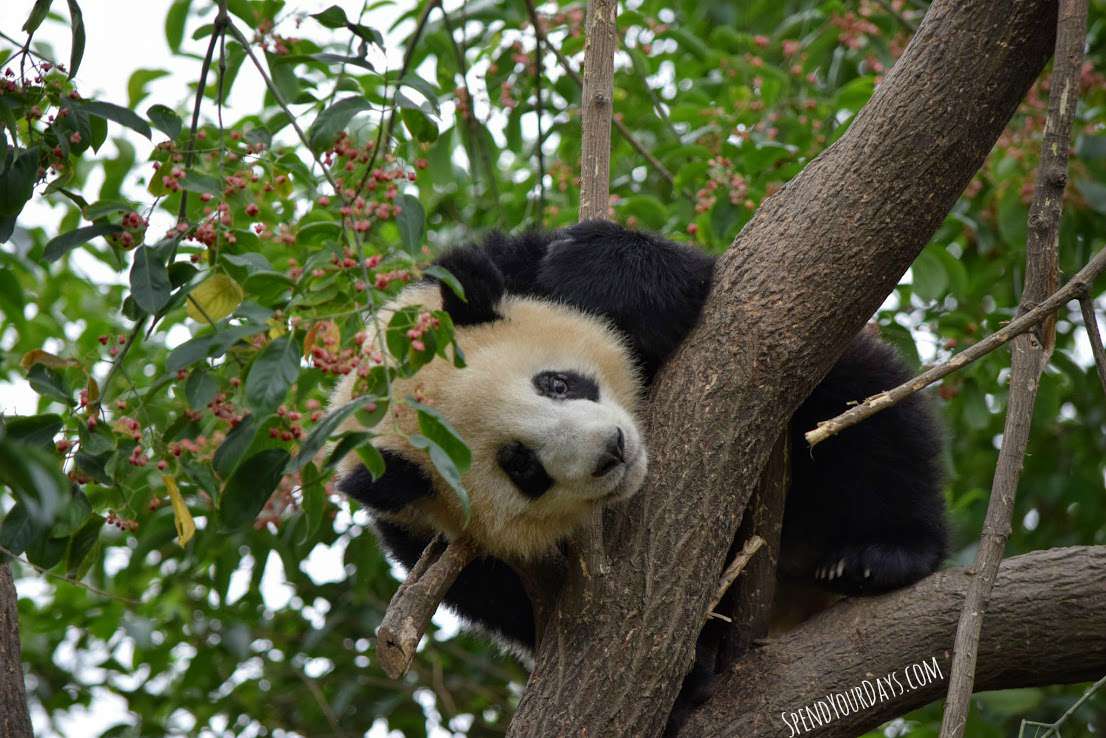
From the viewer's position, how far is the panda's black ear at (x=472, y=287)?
3.33 m

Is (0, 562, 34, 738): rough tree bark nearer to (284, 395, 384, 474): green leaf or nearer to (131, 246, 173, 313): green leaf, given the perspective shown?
(131, 246, 173, 313): green leaf

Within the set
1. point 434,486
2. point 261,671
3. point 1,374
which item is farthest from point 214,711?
point 434,486

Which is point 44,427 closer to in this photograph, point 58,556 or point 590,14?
point 58,556

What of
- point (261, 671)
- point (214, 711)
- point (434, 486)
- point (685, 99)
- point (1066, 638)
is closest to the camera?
point (1066, 638)

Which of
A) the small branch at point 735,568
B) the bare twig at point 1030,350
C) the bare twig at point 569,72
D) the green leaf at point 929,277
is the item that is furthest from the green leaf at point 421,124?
the green leaf at point 929,277

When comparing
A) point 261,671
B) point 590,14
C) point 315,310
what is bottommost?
point 261,671

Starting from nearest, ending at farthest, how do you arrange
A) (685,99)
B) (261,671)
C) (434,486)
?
(434,486) < (685,99) < (261,671)

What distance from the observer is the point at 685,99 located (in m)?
4.72

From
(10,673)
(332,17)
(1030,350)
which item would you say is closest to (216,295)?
(332,17)

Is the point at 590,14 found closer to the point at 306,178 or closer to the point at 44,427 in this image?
the point at 306,178

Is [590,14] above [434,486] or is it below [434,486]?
above

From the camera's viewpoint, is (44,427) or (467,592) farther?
(467,592)

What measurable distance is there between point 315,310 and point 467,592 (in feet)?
5.50

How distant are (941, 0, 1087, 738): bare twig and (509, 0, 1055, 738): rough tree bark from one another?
0.51 feet
